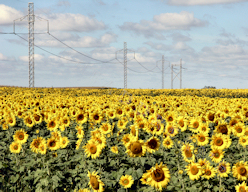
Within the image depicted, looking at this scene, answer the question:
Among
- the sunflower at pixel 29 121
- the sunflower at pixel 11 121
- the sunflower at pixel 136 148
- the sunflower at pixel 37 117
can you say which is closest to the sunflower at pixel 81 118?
the sunflower at pixel 37 117

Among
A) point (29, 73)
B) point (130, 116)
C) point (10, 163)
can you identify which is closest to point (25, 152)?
point (10, 163)

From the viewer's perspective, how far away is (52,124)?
7.39 meters

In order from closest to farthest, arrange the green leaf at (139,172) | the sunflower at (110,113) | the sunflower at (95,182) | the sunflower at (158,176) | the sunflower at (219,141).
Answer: the sunflower at (158,176) → the sunflower at (95,182) → the green leaf at (139,172) → the sunflower at (219,141) → the sunflower at (110,113)

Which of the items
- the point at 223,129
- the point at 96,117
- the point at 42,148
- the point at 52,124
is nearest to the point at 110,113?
the point at 96,117

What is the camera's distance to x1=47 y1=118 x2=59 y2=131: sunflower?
728 cm

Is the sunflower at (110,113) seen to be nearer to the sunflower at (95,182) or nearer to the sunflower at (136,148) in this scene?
the sunflower at (136,148)

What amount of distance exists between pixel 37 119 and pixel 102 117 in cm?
208

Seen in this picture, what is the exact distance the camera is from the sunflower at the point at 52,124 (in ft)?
23.9

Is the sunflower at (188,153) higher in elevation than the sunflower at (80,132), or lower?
lower

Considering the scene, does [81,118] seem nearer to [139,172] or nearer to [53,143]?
[53,143]

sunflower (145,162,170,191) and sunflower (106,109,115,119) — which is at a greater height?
Result: sunflower (106,109,115,119)

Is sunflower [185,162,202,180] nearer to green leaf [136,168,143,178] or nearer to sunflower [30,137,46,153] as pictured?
green leaf [136,168,143,178]

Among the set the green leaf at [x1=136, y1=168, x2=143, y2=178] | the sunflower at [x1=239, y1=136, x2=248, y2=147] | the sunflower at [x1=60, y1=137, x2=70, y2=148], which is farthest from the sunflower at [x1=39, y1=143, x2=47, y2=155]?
the sunflower at [x1=239, y1=136, x2=248, y2=147]

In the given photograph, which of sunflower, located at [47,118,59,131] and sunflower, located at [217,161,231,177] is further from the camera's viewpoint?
sunflower, located at [47,118,59,131]
